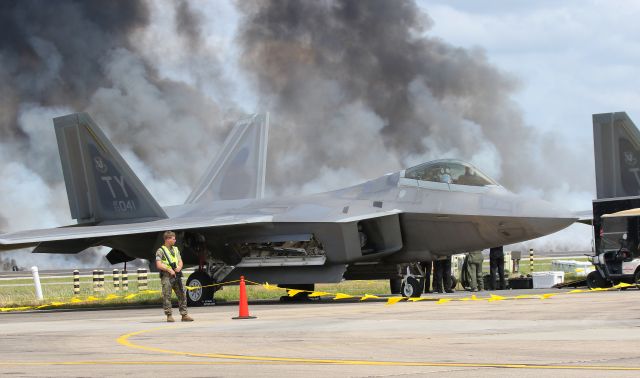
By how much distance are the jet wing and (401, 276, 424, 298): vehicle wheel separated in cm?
326

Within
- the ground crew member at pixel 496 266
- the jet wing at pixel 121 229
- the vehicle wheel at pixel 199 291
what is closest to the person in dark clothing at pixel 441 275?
the ground crew member at pixel 496 266

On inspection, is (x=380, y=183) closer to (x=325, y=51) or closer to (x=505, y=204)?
(x=505, y=204)

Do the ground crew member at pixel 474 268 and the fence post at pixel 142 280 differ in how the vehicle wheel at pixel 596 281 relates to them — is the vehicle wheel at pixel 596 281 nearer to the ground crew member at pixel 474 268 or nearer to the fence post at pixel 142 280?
the ground crew member at pixel 474 268

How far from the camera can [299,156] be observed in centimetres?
6228

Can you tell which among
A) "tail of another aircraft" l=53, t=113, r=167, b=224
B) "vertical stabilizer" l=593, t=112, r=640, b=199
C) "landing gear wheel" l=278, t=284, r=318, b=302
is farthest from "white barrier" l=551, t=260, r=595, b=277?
"tail of another aircraft" l=53, t=113, r=167, b=224

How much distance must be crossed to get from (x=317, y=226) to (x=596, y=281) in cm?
812

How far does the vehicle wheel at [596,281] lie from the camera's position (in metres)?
26.6

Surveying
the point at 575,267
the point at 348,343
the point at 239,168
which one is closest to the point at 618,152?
the point at 575,267

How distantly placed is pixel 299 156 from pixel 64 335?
48331 mm

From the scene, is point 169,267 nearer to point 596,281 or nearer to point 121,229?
point 121,229

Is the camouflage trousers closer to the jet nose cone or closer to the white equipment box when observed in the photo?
the jet nose cone

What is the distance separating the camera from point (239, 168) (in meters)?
29.6

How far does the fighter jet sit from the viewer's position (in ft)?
72.0

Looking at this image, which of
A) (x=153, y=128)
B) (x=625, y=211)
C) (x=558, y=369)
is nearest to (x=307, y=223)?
(x=625, y=211)
